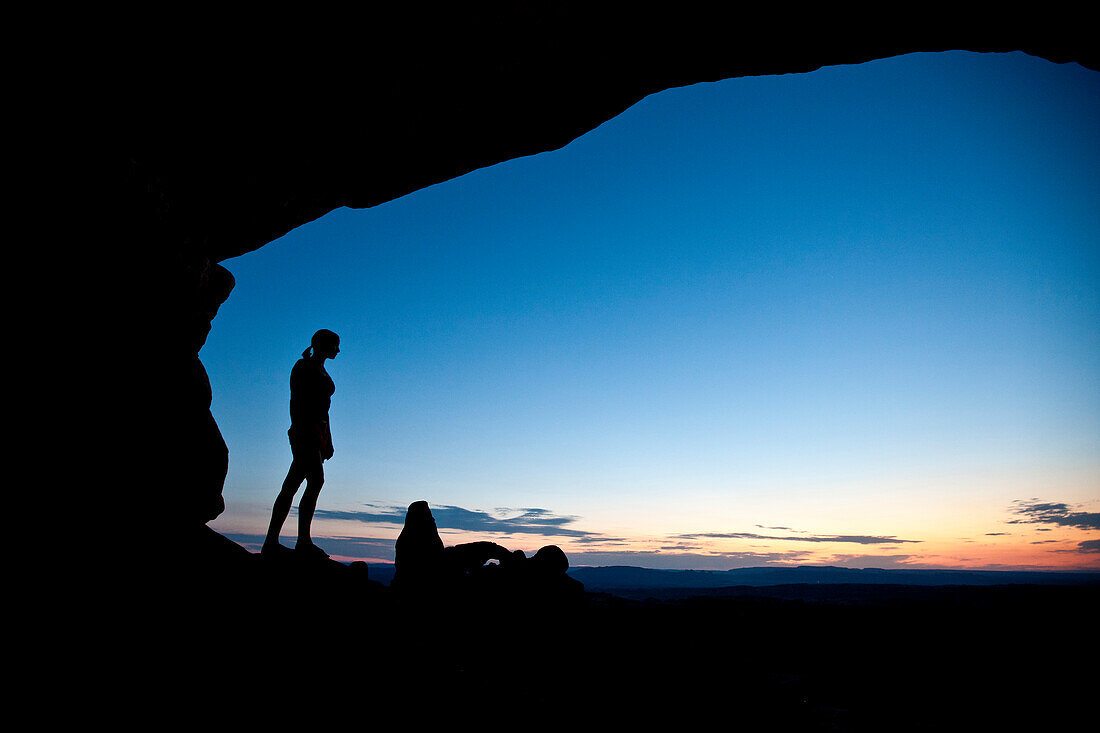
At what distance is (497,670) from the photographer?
17.0ft

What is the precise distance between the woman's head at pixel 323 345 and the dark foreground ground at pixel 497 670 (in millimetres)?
2626

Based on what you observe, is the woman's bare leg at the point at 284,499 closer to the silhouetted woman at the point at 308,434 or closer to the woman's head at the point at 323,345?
the silhouetted woman at the point at 308,434

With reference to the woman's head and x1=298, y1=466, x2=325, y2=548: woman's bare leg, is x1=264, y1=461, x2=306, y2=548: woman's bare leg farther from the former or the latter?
the woman's head

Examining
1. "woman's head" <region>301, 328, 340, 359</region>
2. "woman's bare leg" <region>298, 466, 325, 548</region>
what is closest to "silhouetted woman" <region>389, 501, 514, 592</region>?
"woman's bare leg" <region>298, 466, 325, 548</region>

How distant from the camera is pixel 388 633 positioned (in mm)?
5250

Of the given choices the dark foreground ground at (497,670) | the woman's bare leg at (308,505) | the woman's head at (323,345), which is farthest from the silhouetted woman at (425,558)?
the woman's head at (323,345)

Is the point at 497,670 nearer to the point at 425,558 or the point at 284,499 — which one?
the point at 284,499

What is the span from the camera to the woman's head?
720cm

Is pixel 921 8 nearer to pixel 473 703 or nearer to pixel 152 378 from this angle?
pixel 473 703

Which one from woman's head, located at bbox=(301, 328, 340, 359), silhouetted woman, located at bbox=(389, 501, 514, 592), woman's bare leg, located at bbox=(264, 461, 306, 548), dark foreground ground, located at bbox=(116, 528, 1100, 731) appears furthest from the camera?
silhouetted woman, located at bbox=(389, 501, 514, 592)

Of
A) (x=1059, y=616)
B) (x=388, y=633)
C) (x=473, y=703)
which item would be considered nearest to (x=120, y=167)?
(x=388, y=633)

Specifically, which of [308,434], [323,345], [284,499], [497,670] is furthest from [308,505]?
[497,670]

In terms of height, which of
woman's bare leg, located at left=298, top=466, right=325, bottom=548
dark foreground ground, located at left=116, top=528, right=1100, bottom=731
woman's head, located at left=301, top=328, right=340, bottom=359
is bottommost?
dark foreground ground, located at left=116, top=528, right=1100, bottom=731

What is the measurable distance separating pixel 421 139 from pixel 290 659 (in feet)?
22.6
